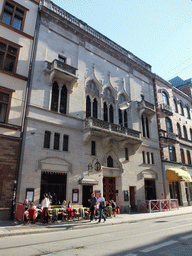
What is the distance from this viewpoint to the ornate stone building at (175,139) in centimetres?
2753

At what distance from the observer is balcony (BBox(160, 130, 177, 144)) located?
29.4m

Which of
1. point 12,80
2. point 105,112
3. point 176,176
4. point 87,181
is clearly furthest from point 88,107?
point 176,176

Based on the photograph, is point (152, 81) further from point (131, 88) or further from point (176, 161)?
point (176, 161)

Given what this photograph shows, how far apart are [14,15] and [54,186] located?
54.9 feet

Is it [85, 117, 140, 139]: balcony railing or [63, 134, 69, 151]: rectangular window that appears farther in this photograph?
[85, 117, 140, 139]: balcony railing

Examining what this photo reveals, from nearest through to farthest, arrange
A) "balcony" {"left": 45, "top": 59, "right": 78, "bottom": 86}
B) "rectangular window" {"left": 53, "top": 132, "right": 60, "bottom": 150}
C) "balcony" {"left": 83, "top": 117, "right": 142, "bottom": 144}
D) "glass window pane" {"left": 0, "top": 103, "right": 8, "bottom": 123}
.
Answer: "glass window pane" {"left": 0, "top": 103, "right": 8, "bottom": 123} < "rectangular window" {"left": 53, "top": 132, "right": 60, "bottom": 150} < "balcony" {"left": 45, "top": 59, "right": 78, "bottom": 86} < "balcony" {"left": 83, "top": 117, "right": 142, "bottom": 144}

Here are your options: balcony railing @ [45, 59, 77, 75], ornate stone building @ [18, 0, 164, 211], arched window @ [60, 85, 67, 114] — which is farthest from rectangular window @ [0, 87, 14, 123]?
arched window @ [60, 85, 67, 114]

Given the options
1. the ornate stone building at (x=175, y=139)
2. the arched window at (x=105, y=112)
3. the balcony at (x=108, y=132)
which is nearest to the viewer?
the balcony at (x=108, y=132)

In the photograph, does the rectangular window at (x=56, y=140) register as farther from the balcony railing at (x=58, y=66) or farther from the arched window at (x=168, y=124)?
the arched window at (x=168, y=124)

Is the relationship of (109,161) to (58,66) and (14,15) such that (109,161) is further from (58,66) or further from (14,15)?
(14,15)

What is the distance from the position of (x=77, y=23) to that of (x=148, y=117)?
52.6ft

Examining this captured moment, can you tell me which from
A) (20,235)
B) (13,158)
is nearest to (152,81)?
(13,158)

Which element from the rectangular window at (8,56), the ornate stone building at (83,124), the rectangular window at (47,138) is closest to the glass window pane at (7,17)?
the rectangular window at (8,56)

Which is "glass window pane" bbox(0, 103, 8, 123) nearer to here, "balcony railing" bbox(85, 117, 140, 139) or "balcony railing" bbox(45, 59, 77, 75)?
"balcony railing" bbox(45, 59, 77, 75)
